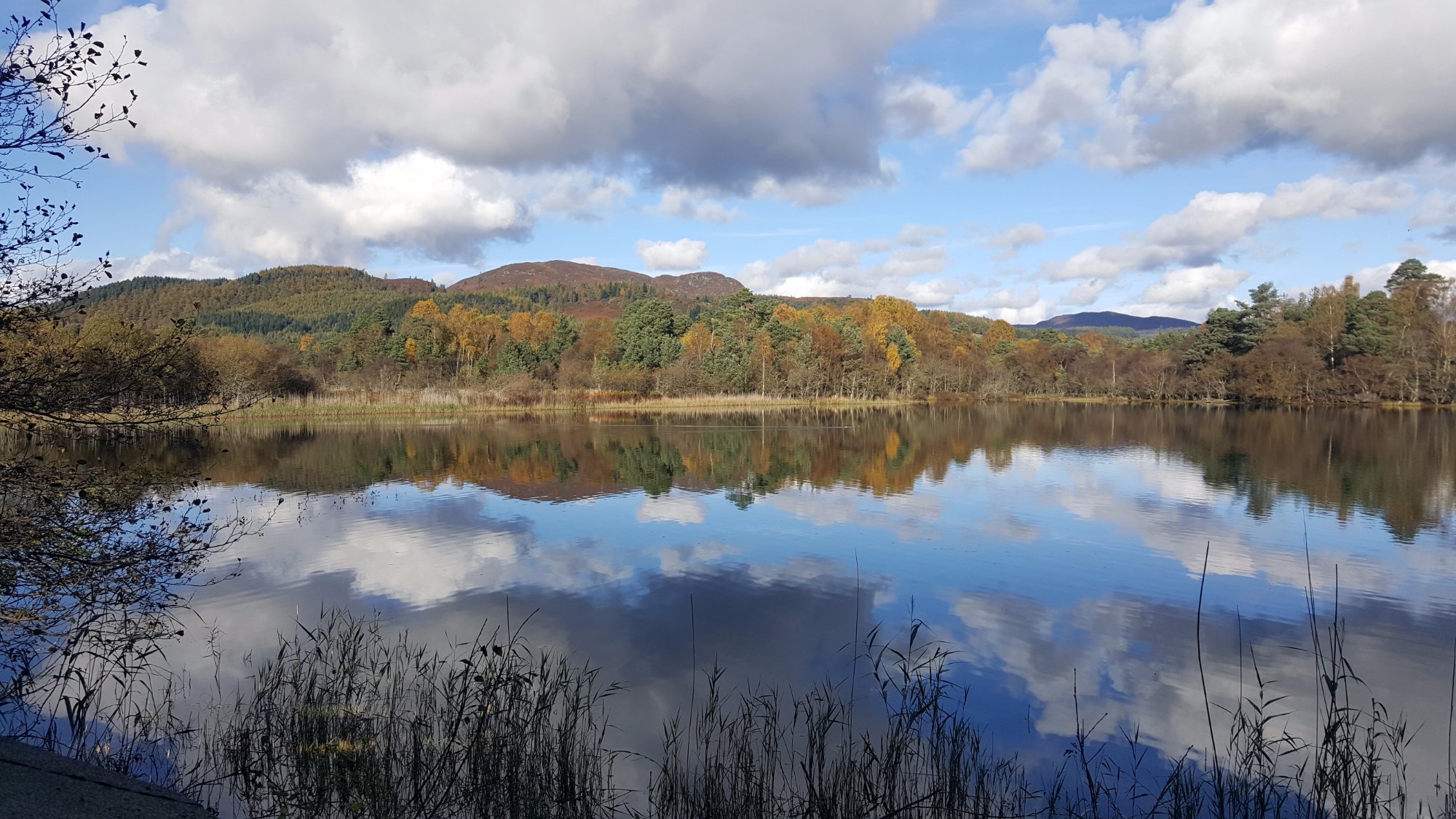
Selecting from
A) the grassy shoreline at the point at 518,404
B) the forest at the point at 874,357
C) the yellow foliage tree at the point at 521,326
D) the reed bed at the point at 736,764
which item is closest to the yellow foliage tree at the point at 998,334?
the forest at the point at 874,357

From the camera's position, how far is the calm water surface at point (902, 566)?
23.4 feet

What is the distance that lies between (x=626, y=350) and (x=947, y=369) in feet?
95.1

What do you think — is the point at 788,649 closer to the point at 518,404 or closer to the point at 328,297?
the point at 518,404

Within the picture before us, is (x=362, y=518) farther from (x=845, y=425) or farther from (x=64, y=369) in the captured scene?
(x=845, y=425)

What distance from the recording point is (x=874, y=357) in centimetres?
6512

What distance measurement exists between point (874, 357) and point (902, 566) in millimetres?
55266

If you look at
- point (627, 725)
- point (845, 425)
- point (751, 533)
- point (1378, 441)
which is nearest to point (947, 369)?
point (845, 425)

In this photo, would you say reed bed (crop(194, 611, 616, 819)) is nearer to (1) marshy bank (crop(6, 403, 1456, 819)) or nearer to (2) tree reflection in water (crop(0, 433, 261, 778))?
(1) marshy bank (crop(6, 403, 1456, 819))

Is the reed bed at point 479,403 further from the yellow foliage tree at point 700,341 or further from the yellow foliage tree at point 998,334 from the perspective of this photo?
the yellow foliage tree at point 998,334

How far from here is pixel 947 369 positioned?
70.6 meters

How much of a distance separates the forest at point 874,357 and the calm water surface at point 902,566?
29425mm

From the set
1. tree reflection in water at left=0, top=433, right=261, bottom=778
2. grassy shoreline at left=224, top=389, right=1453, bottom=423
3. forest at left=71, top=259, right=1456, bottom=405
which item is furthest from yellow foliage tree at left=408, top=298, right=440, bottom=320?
tree reflection in water at left=0, top=433, right=261, bottom=778

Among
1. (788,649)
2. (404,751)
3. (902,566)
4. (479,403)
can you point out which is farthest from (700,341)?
(404,751)

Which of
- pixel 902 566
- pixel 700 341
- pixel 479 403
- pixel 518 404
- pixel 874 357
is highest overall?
pixel 700 341
